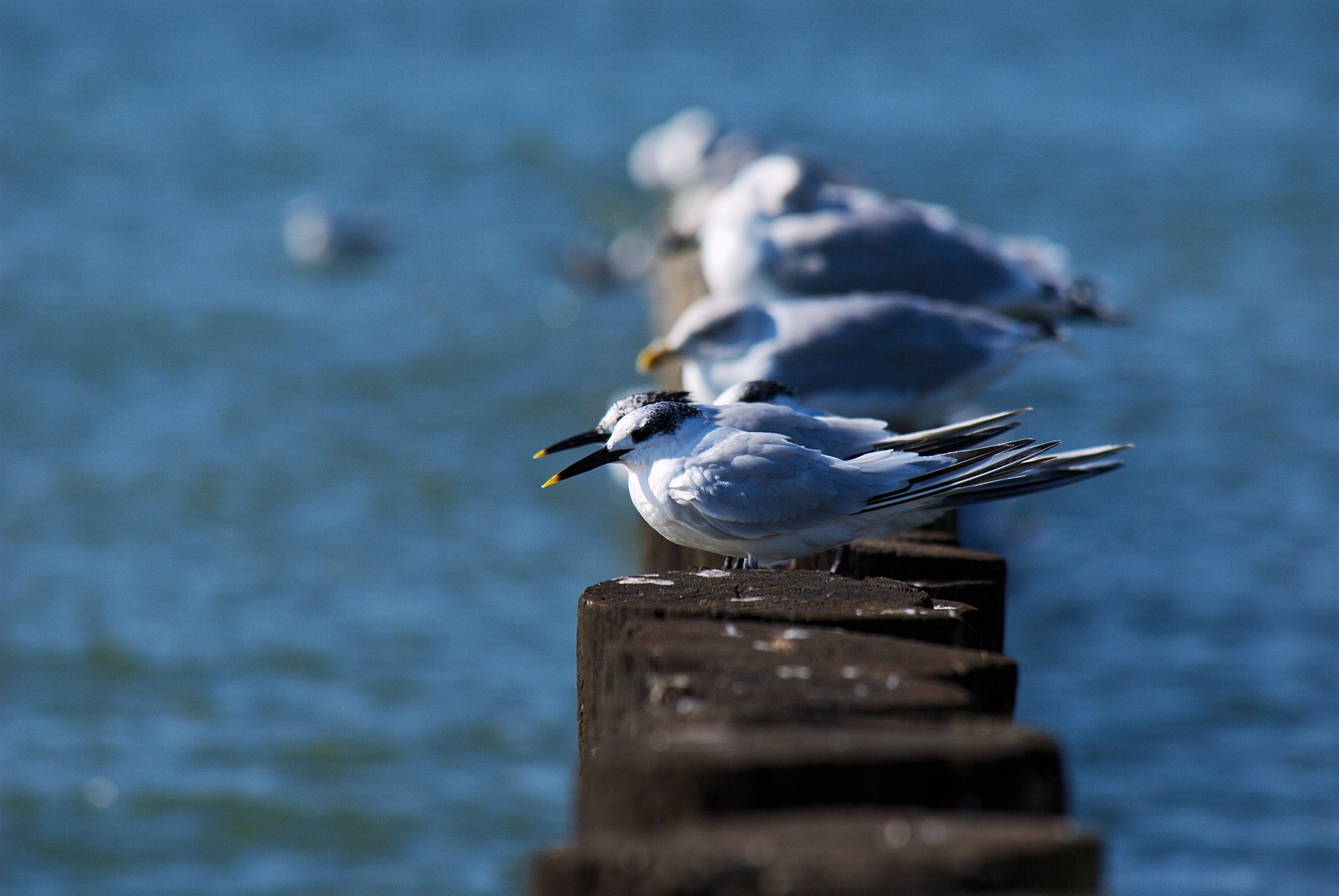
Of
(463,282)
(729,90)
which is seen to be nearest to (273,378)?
(463,282)

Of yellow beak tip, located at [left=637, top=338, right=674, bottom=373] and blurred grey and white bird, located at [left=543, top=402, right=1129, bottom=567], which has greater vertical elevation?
yellow beak tip, located at [left=637, top=338, right=674, bottom=373]

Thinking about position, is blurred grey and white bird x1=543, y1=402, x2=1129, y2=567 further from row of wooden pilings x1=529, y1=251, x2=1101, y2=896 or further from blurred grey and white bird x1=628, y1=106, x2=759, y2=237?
blurred grey and white bird x1=628, y1=106, x2=759, y2=237

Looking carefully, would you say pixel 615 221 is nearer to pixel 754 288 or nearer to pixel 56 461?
pixel 56 461

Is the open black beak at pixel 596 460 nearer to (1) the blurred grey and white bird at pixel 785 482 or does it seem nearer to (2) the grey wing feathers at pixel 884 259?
(1) the blurred grey and white bird at pixel 785 482

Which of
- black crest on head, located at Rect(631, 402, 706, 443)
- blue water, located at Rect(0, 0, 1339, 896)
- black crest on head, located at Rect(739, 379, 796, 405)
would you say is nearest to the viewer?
black crest on head, located at Rect(631, 402, 706, 443)

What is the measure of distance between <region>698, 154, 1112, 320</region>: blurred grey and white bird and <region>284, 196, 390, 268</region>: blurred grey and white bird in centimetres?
913

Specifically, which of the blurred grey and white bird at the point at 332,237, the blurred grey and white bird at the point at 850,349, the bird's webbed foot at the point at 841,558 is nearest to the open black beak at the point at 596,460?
the bird's webbed foot at the point at 841,558

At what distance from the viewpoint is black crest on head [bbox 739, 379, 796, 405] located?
11.9 feet

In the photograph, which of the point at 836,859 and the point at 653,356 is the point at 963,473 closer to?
the point at 836,859

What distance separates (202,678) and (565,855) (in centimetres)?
583

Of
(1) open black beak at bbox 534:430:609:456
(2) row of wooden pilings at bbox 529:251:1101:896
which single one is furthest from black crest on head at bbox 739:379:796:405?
(2) row of wooden pilings at bbox 529:251:1101:896

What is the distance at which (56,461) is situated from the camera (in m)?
9.96

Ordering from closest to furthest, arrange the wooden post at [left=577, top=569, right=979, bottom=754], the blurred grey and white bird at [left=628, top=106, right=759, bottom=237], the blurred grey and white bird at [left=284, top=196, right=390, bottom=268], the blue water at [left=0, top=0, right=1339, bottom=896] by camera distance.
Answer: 1. the wooden post at [left=577, top=569, right=979, bottom=754]
2. the blue water at [left=0, top=0, right=1339, bottom=896]
3. the blurred grey and white bird at [left=628, top=106, right=759, bottom=237]
4. the blurred grey and white bird at [left=284, top=196, right=390, bottom=268]

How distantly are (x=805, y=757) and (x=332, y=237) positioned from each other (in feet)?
45.0
